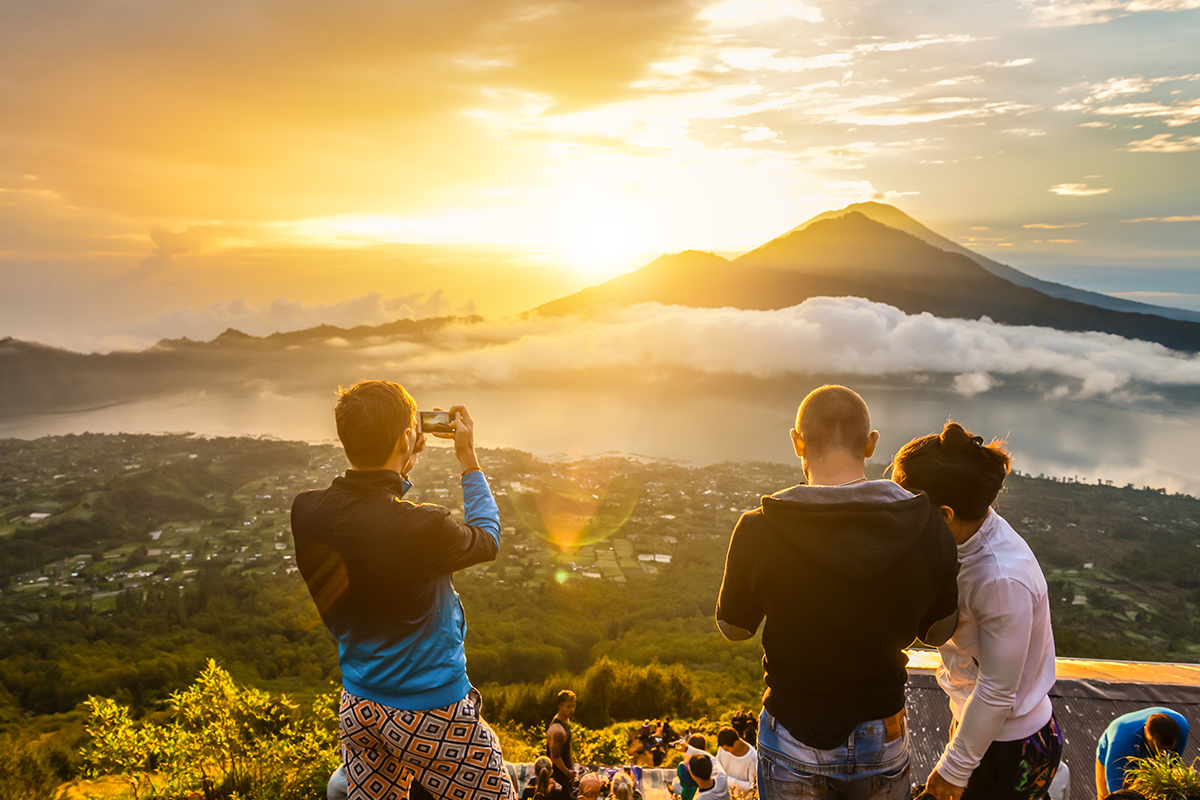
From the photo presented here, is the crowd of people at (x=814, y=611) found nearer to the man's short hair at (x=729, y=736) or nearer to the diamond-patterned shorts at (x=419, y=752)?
the diamond-patterned shorts at (x=419, y=752)

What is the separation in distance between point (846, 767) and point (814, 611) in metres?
0.51

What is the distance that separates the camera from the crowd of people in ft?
5.55

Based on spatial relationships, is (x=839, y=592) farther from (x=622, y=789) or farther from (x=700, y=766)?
(x=622, y=789)

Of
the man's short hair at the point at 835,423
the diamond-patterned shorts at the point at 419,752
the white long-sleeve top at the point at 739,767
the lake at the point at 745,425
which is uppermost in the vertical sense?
the man's short hair at the point at 835,423

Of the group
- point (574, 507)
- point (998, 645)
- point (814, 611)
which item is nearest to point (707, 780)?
point (998, 645)

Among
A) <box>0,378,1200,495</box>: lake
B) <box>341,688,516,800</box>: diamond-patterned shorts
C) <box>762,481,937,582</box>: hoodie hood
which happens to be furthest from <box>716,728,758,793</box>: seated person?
<box>0,378,1200,495</box>: lake

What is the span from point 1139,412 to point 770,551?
239942 millimetres

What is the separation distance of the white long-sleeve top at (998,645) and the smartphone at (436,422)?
185 centimetres

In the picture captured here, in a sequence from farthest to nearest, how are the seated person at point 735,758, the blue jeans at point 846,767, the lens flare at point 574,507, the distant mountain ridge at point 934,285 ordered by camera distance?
1. the distant mountain ridge at point 934,285
2. the lens flare at point 574,507
3. the seated person at point 735,758
4. the blue jeans at point 846,767

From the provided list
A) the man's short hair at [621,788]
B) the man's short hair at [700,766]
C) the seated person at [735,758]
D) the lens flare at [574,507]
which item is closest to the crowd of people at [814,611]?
the man's short hair at [700,766]

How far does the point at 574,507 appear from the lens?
82.6m

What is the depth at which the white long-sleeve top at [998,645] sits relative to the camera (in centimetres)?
185

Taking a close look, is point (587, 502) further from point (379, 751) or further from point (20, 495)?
point (379, 751)

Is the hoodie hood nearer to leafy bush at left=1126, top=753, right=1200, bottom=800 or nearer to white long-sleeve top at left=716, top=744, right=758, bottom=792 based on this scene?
leafy bush at left=1126, top=753, right=1200, bottom=800
